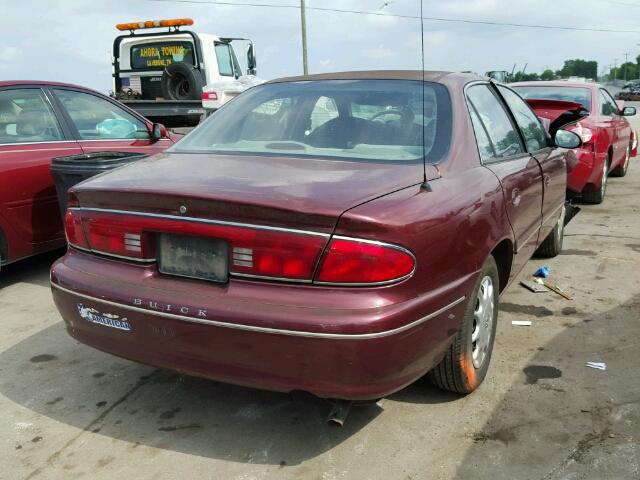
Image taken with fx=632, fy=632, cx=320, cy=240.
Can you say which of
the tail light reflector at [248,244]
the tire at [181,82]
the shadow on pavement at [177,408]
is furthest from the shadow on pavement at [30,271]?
the tire at [181,82]

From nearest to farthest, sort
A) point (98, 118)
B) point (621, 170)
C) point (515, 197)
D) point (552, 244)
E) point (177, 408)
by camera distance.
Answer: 1. point (177, 408)
2. point (515, 197)
3. point (552, 244)
4. point (98, 118)
5. point (621, 170)

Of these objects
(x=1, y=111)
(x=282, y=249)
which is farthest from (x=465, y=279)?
(x=1, y=111)

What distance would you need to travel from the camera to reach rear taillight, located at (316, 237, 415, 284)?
7.37ft

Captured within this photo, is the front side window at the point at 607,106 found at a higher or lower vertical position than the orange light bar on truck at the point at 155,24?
lower

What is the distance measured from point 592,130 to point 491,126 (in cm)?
424

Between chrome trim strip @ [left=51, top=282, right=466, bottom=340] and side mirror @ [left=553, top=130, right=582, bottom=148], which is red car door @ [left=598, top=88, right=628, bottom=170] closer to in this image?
side mirror @ [left=553, top=130, right=582, bottom=148]

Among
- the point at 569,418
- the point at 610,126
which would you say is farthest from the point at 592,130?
the point at 569,418

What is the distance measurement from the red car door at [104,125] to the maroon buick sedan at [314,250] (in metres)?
2.48

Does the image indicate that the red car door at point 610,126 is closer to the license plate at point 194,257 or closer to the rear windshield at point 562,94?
the rear windshield at point 562,94

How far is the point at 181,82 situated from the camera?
37.6 feet

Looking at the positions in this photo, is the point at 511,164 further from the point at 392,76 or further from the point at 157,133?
the point at 157,133

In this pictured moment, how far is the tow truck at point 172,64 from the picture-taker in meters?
11.2

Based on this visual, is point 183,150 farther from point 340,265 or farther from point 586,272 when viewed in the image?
point 586,272

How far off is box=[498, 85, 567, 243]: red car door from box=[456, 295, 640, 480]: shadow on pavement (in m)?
0.98
